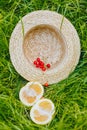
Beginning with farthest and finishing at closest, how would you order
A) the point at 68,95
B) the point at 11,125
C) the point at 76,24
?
the point at 76,24 → the point at 68,95 → the point at 11,125

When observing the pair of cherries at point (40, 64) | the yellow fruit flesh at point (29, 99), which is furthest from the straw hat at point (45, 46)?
the yellow fruit flesh at point (29, 99)

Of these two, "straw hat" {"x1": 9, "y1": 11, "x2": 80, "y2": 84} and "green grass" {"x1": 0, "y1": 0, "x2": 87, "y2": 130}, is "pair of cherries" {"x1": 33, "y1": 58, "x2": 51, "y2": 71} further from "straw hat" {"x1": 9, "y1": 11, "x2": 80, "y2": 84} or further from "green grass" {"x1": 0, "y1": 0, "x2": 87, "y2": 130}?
"green grass" {"x1": 0, "y1": 0, "x2": 87, "y2": 130}

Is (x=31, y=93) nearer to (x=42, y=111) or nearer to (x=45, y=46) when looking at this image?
(x=42, y=111)

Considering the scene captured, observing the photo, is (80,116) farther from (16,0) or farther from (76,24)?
(16,0)

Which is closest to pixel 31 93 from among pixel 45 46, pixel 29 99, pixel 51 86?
pixel 29 99

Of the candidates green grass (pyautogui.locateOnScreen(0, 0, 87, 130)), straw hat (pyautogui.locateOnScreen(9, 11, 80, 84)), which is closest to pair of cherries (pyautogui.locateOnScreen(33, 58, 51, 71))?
straw hat (pyautogui.locateOnScreen(9, 11, 80, 84))

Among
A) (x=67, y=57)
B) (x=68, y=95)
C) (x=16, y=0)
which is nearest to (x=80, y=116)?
(x=68, y=95)

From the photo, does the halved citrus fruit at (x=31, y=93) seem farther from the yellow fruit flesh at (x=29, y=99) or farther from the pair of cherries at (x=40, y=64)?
the pair of cherries at (x=40, y=64)
